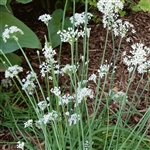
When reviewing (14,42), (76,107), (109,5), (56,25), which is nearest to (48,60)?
(76,107)

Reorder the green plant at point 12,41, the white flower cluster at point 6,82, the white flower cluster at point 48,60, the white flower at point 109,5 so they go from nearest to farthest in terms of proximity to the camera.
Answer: the white flower cluster at point 48,60 < the white flower at point 109,5 < the green plant at point 12,41 < the white flower cluster at point 6,82

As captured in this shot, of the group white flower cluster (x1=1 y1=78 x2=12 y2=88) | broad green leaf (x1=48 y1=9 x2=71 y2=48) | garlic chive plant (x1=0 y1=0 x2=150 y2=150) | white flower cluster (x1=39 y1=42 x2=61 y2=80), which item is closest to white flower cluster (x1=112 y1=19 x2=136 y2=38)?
garlic chive plant (x1=0 y1=0 x2=150 y2=150)

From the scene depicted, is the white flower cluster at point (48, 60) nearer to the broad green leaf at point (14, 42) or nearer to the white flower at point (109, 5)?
the white flower at point (109, 5)

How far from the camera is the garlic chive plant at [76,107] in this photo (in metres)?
1.39

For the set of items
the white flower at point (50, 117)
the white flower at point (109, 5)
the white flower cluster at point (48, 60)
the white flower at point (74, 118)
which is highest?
the white flower at point (109, 5)

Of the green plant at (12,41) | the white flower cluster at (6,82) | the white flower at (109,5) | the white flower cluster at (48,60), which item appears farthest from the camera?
the white flower cluster at (6,82)

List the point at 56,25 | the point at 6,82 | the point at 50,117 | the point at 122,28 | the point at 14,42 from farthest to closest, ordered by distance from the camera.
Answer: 1. the point at 56,25
2. the point at 6,82
3. the point at 14,42
4. the point at 122,28
5. the point at 50,117

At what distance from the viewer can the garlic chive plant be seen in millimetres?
1386

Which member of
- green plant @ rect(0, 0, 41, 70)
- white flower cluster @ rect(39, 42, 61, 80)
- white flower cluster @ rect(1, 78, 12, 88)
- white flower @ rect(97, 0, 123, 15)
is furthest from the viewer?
white flower cluster @ rect(1, 78, 12, 88)

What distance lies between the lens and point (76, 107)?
1407 mm

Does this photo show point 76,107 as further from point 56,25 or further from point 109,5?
point 56,25

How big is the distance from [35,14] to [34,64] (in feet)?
1.71

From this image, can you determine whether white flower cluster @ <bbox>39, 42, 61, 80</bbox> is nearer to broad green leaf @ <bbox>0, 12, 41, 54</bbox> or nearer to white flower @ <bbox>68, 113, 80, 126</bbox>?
white flower @ <bbox>68, 113, 80, 126</bbox>

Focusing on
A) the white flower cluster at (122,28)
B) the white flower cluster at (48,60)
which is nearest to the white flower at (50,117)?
the white flower cluster at (48,60)
